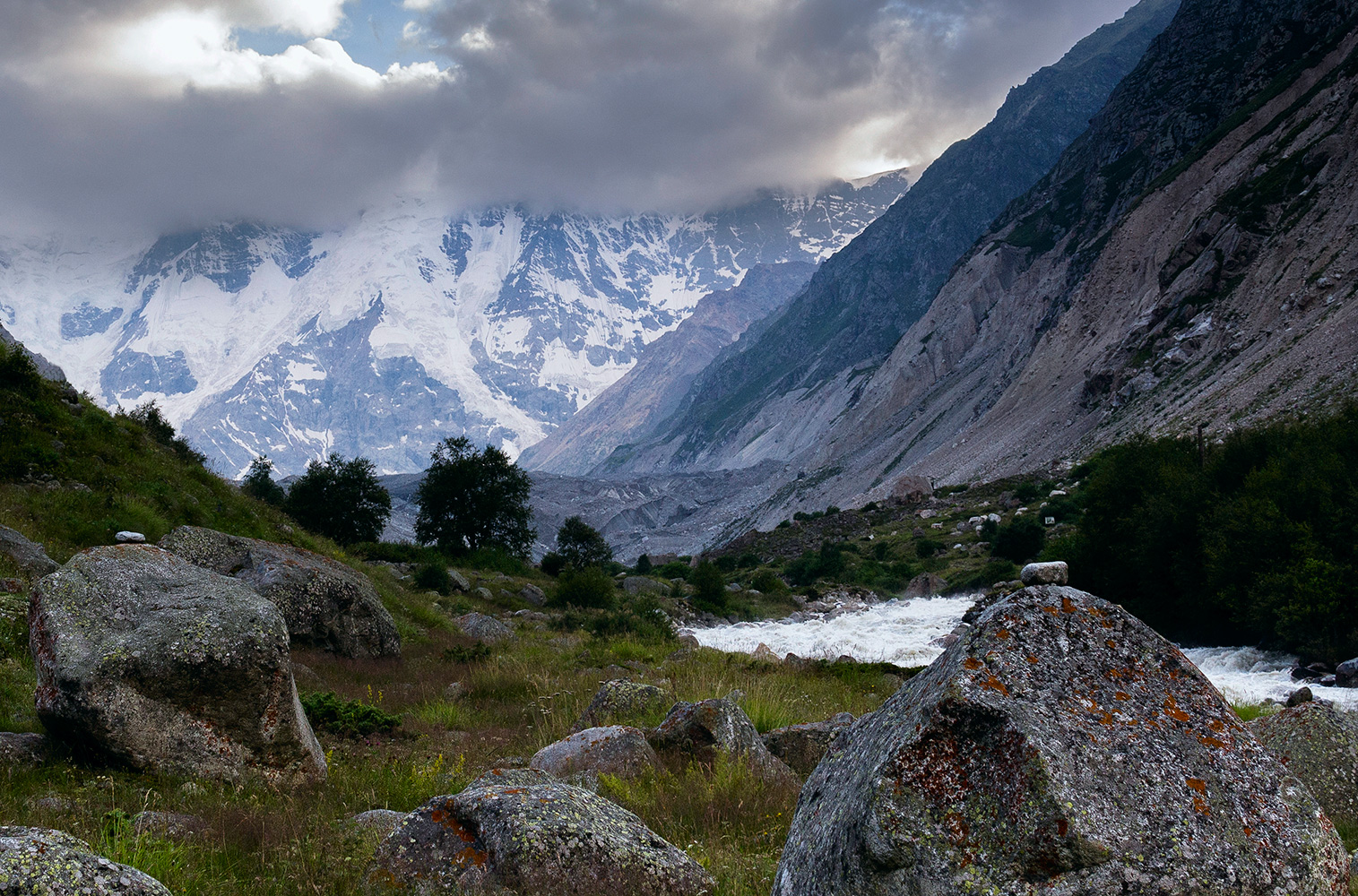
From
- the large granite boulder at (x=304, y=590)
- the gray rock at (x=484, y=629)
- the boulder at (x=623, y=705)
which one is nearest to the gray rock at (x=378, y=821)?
the boulder at (x=623, y=705)

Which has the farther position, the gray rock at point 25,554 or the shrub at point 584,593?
the shrub at point 584,593

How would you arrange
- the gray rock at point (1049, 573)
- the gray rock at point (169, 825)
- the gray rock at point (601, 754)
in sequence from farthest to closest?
the gray rock at point (1049, 573) → the gray rock at point (601, 754) → the gray rock at point (169, 825)

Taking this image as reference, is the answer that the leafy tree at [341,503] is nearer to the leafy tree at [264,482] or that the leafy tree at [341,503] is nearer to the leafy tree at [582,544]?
the leafy tree at [264,482]

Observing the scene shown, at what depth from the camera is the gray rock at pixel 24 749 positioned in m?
6.08

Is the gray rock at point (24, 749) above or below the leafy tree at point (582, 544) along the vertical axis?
above

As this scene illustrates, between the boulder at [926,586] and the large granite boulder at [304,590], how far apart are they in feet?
112

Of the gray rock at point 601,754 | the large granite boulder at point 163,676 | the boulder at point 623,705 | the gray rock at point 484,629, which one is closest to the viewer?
the large granite boulder at point 163,676

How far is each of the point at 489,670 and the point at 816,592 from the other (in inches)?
1387

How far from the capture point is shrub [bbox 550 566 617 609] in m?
31.9

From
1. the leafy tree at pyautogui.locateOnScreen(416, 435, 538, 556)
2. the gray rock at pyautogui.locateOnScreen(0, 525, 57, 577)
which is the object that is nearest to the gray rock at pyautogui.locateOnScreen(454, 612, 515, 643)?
the gray rock at pyautogui.locateOnScreen(0, 525, 57, 577)

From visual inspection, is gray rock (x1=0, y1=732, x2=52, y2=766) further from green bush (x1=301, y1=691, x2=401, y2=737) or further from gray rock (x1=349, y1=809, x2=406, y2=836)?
gray rock (x1=349, y1=809, x2=406, y2=836)

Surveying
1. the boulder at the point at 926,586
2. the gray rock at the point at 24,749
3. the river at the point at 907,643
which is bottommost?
the boulder at the point at 926,586

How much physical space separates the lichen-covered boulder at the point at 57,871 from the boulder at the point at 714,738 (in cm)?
468

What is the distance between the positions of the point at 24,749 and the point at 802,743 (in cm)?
684
